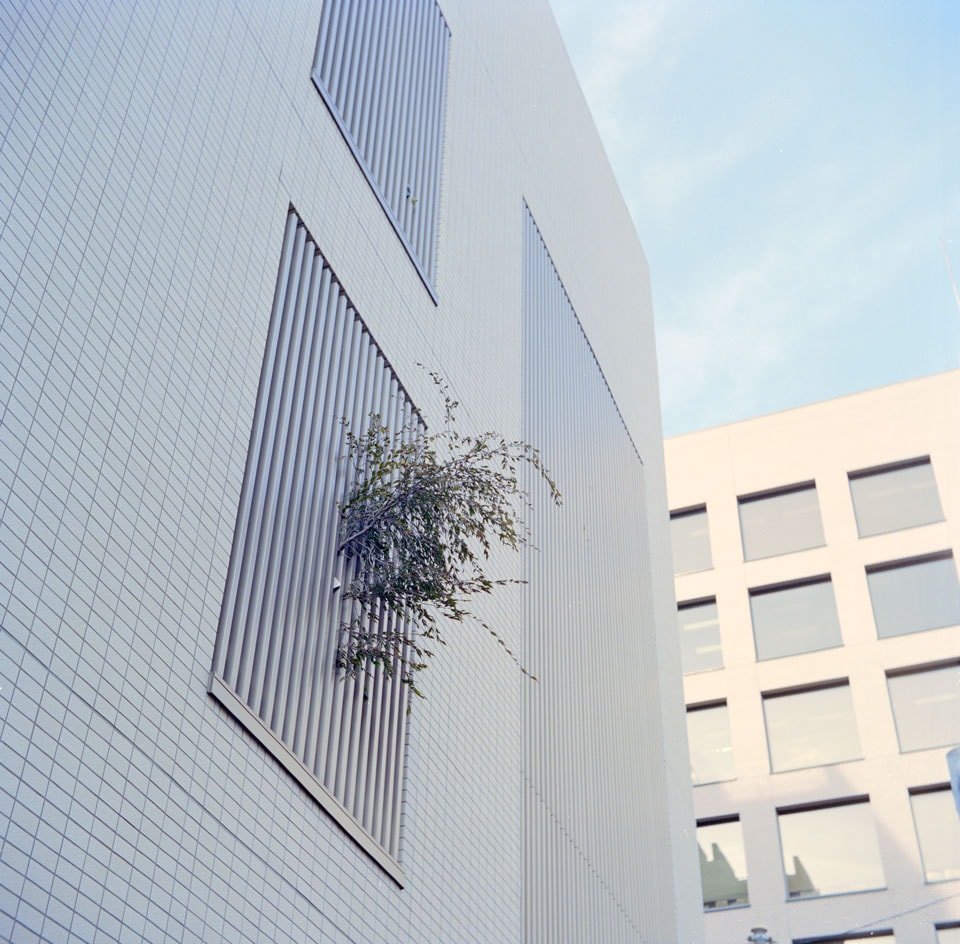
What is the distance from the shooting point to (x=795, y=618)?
30250 millimetres

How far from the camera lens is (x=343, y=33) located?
11.2m

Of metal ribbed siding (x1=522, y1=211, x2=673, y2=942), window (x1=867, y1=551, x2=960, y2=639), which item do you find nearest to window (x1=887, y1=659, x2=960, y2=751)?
window (x1=867, y1=551, x2=960, y2=639)

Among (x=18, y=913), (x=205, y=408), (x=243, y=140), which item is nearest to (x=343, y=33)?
(x=243, y=140)

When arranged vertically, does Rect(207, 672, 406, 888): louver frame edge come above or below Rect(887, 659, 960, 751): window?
below

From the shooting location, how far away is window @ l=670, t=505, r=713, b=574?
105 feet

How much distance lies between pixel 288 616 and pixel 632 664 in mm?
8950

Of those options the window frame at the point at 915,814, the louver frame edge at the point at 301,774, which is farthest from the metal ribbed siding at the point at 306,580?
the window frame at the point at 915,814

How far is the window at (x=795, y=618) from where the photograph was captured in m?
29.8

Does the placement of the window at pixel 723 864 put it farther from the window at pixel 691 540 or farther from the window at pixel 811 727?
the window at pixel 691 540

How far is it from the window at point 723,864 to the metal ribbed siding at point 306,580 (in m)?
20.8

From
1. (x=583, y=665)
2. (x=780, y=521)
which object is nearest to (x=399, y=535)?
(x=583, y=665)

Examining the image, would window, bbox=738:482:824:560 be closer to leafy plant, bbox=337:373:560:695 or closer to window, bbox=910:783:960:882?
window, bbox=910:783:960:882

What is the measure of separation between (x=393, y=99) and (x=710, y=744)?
21.1m

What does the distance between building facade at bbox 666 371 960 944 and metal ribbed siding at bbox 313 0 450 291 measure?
1956cm
